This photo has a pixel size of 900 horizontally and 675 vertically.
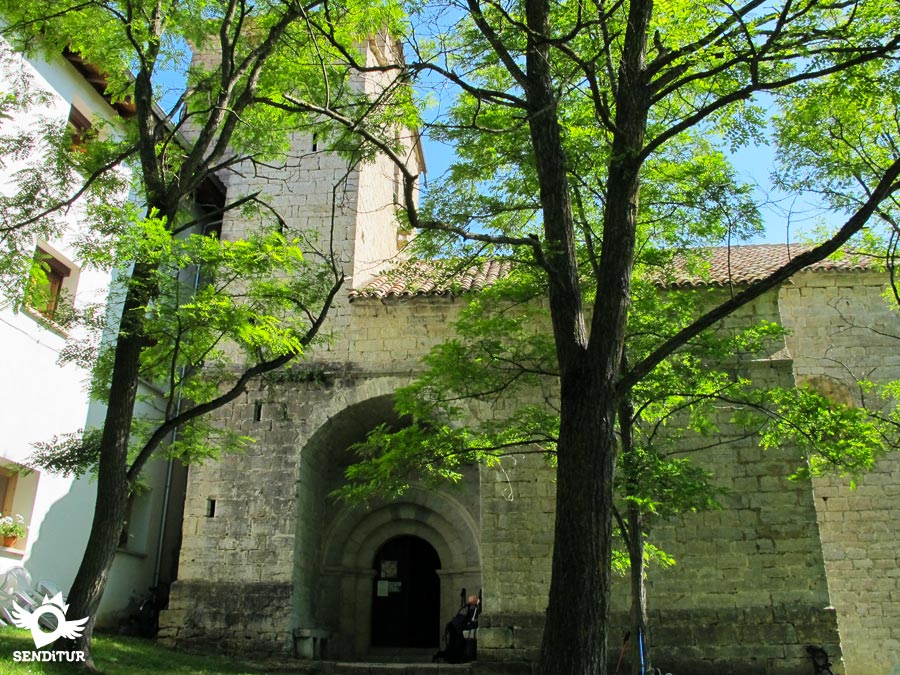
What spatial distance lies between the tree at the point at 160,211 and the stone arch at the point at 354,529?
3.05m

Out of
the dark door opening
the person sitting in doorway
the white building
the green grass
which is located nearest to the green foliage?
the person sitting in doorway

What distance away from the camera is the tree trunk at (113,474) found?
633 centimetres

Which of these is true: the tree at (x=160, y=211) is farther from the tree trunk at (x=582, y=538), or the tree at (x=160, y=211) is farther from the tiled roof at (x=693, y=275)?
the tree trunk at (x=582, y=538)

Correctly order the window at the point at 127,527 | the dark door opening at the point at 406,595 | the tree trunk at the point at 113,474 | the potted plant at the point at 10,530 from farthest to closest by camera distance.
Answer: the dark door opening at the point at 406,595
the window at the point at 127,527
the potted plant at the point at 10,530
the tree trunk at the point at 113,474

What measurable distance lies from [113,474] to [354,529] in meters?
6.52

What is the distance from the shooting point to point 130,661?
27.0ft

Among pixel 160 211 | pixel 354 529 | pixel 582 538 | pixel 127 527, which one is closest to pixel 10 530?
pixel 127 527

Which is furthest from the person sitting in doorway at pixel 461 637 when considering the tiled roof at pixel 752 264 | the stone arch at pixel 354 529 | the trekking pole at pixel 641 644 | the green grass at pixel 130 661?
the tiled roof at pixel 752 264

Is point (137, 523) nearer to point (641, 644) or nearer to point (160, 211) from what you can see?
point (160, 211)

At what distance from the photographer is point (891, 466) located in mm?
12438

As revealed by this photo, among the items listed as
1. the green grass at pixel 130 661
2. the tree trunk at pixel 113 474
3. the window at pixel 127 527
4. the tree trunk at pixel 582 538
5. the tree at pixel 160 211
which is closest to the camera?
the tree trunk at pixel 582 538

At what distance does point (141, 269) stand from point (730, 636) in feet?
27.8

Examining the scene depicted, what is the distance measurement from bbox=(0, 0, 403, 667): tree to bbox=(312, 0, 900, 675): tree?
1321mm

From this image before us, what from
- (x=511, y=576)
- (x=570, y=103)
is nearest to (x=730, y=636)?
(x=511, y=576)
